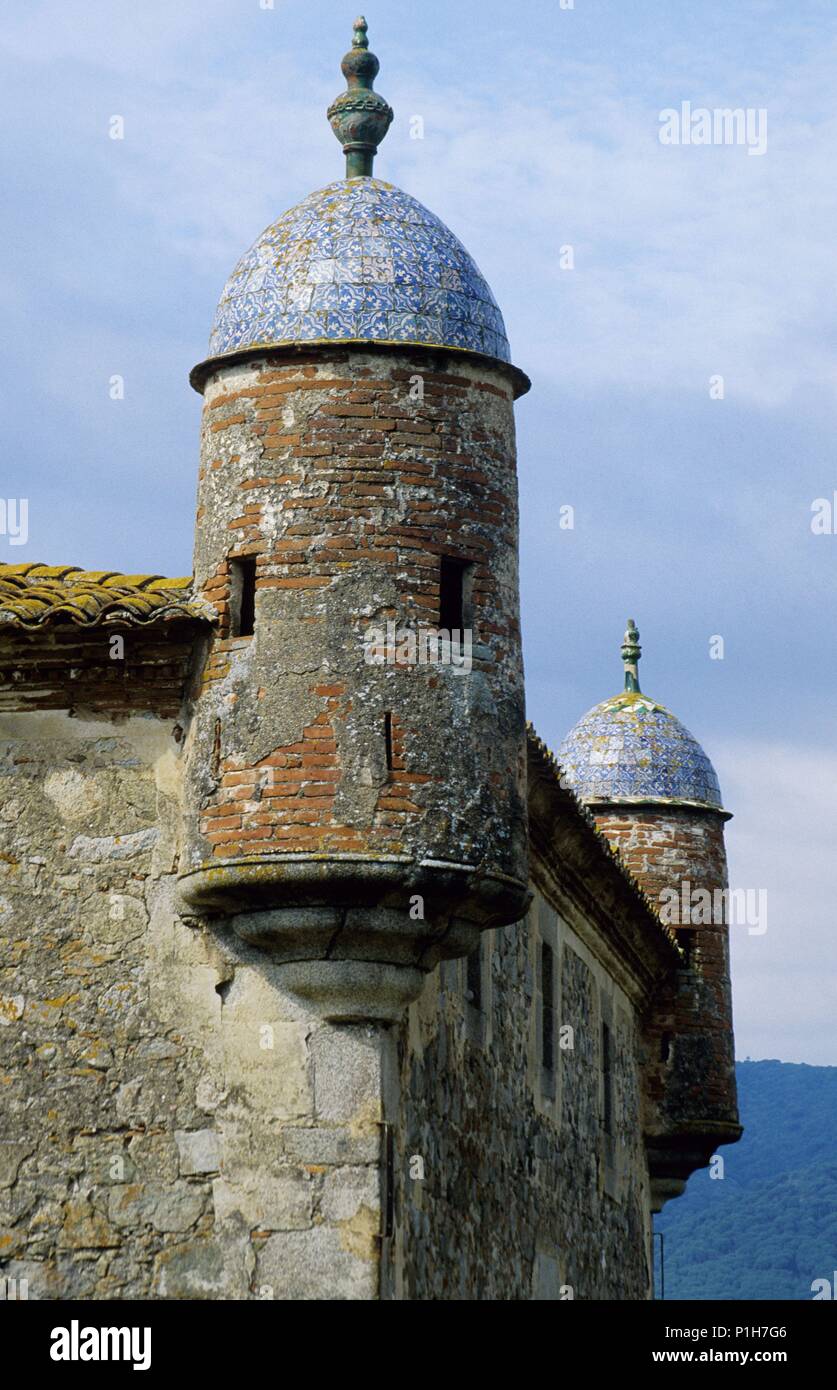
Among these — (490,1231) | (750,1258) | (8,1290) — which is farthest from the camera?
(750,1258)

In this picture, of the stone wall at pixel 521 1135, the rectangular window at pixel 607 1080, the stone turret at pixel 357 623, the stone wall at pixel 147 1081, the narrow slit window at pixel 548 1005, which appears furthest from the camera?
the rectangular window at pixel 607 1080

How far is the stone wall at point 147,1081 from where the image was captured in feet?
35.1

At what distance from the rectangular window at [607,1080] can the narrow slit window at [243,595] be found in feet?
29.8

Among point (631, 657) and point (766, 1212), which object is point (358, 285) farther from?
point (766, 1212)

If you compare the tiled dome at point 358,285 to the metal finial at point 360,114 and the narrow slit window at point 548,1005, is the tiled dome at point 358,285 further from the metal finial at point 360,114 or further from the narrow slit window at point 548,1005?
the narrow slit window at point 548,1005

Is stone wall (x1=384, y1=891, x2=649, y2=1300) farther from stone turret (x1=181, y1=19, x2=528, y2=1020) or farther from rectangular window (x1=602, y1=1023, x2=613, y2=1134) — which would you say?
stone turret (x1=181, y1=19, x2=528, y2=1020)

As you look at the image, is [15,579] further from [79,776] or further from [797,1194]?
[797,1194]

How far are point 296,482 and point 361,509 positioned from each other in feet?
1.11

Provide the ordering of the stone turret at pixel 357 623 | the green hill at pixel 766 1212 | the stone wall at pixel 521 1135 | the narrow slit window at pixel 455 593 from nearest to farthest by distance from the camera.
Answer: the stone turret at pixel 357 623
the narrow slit window at pixel 455 593
the stone wall at pixel 521 1135
the green hill at pixel 766 1212

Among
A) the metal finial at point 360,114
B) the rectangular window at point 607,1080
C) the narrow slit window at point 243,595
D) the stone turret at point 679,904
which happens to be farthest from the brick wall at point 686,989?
the narrow slit window at point 243,595

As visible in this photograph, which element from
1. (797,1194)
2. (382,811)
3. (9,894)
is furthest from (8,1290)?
(797,1194)

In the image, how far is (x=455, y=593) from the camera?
11344 mm

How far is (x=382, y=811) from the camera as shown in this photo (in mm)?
10773

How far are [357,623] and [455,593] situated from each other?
23.3 inches
